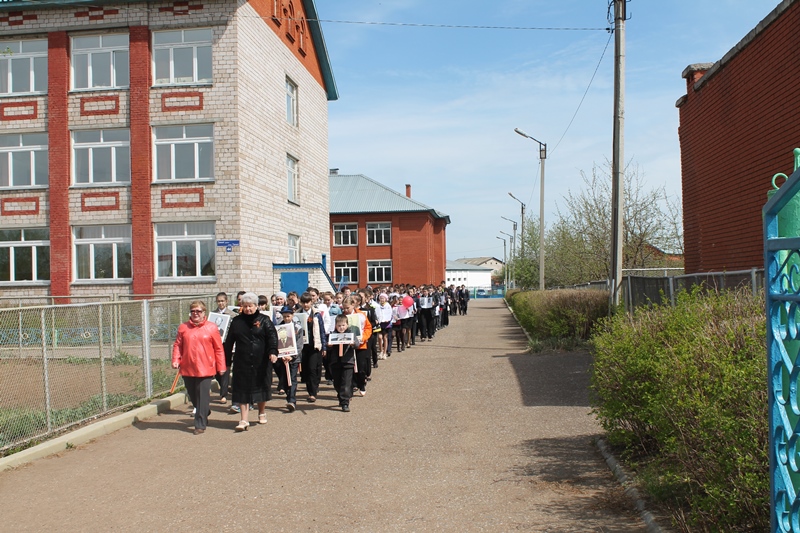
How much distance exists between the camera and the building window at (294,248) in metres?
29.2

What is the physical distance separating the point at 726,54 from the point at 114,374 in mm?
12160

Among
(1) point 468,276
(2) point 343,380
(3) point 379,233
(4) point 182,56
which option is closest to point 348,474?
(2) point 343,380

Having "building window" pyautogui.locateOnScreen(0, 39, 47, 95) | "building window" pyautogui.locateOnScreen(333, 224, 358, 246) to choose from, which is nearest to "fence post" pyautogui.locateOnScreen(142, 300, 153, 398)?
"building window" pyautogui.locateOnScreen(0, 39, 47, 95)

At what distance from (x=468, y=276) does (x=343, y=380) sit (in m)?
133

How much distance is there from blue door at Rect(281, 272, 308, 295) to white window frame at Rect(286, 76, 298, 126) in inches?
277

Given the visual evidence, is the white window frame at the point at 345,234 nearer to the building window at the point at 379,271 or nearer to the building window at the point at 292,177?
the building window at the point at 379,271

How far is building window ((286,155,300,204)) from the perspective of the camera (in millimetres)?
29258

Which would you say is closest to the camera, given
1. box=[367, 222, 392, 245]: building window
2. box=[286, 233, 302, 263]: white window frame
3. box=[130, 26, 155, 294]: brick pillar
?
box=[130, 26, 155, 294]: brick pillar

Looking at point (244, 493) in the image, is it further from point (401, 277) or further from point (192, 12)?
point (401, 277)

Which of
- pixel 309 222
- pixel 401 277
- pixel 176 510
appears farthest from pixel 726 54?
pixel 401 277

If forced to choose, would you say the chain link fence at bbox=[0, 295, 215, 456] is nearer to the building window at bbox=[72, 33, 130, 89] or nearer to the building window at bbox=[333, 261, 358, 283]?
A: the building window at bbox=[72, 33, 130, 89]

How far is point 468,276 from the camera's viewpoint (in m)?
144

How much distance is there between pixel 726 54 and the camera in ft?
48.1

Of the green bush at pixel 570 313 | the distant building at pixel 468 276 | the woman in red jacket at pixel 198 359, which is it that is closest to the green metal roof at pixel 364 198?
the green bush at pixel 570 313
